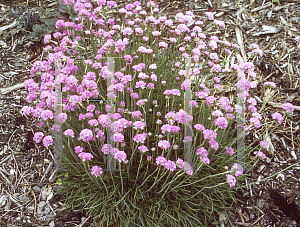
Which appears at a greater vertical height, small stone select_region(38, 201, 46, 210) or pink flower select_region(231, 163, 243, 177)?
pink flower select_region(231, 163, 243, 177)

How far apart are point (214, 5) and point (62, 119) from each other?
3.74 meters

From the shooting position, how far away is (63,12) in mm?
4250

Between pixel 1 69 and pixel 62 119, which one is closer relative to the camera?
pixel 62 119

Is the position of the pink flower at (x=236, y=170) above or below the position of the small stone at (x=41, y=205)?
above

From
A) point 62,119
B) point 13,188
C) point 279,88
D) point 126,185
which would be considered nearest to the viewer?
point 62,119

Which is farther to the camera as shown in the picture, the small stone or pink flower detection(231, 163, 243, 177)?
the small stone

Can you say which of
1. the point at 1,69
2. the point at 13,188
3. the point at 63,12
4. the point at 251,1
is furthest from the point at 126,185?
the point at 251,1

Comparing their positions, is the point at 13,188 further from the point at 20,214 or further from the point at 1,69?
the point at 1,69

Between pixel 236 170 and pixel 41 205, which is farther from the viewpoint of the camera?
pixel 41 205

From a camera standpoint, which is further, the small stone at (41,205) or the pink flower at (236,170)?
the small stone at (41,205)

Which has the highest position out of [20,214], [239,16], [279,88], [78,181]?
[239,16]

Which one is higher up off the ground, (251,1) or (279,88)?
(251,1)

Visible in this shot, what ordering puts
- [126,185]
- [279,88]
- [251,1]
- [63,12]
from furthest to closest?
[251,1] < [63,12] < [279,88] < [126,185]

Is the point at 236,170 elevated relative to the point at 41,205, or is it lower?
elevated
